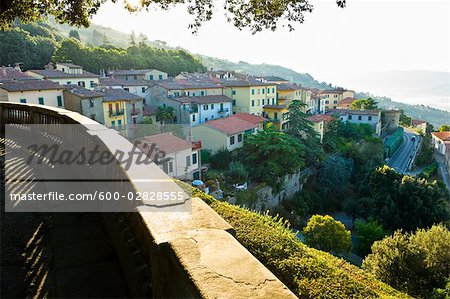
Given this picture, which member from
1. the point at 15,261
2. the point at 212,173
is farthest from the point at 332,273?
the point at 212,173

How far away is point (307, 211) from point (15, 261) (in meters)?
31.0

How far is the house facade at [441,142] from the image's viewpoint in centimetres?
5528

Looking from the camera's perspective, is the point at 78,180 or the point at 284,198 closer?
the point at 78,180

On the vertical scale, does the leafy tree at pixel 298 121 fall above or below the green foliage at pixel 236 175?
above

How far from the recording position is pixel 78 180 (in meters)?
5.20

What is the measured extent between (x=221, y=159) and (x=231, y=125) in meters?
4.71

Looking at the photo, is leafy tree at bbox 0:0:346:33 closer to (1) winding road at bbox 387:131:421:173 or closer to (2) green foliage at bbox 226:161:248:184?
(2) green foliage at bbox 226:161:248:184

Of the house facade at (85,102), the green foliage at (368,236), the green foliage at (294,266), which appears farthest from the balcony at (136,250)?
the house facade at (85,102)

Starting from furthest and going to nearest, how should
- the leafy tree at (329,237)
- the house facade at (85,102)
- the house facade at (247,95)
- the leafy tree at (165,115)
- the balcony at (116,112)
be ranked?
1. the house facade at (247,95)
2. the leafy tree at (165,115)
3. the balcony at (116,112)
4. the house facade at (85,102)
5. the leafy tree at (329,237)

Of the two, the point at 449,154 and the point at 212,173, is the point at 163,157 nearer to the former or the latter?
the point at 212,173

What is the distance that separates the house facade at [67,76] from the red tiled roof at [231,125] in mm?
15412

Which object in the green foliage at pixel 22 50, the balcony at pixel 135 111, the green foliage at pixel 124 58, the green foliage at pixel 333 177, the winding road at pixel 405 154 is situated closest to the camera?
the balcony at pixel 135 111

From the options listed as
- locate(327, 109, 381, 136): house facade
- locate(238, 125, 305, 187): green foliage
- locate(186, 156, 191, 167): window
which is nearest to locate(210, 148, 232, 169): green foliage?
locate(238, 125, 305, 187): green foliage

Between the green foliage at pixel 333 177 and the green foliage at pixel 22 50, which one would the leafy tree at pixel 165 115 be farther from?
the green foliage at pixel 22 50
